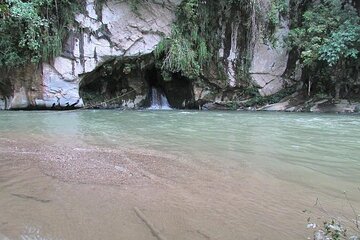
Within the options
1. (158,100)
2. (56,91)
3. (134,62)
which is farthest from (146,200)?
(158,100)

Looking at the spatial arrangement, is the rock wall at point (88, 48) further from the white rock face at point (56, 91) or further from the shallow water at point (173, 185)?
the shallow water at point (173, 185)

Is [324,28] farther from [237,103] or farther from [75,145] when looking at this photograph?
[75,145]

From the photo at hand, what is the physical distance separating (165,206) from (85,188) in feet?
2.59

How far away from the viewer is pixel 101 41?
12.2 metres

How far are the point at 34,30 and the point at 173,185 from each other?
905 cm

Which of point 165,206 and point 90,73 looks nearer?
point 165,206

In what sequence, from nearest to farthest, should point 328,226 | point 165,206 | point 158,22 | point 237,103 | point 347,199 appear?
point 328,226 < point 165,206 < point 347,199 < point 158,22 < point 237,103

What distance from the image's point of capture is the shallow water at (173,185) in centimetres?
247

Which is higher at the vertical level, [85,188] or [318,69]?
[318,69]

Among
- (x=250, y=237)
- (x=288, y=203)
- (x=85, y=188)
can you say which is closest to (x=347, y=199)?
(x=288, y=203)

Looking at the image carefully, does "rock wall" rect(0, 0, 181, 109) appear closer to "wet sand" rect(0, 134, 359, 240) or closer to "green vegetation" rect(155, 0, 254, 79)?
"green vegetation" rect(155, 0, 254, 79)

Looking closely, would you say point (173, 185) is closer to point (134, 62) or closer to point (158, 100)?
point (134, 62)

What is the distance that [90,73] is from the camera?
1244cm

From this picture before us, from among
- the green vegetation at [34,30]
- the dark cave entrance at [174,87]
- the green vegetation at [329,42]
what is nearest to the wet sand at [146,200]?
the green vegetation at [34,30]
